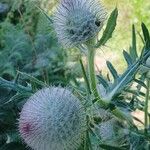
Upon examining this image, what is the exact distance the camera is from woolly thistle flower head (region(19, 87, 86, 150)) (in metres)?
1.62

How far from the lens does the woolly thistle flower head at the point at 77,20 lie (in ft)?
6.12

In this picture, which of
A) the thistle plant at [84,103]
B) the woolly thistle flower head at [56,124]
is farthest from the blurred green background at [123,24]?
the woolly thistle flower head at [56,124]

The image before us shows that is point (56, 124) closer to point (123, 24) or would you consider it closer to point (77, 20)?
point (77, 20)

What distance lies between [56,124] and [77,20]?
43 cm

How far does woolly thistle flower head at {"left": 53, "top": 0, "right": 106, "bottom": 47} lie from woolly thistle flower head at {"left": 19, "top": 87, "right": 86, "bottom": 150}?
270mm

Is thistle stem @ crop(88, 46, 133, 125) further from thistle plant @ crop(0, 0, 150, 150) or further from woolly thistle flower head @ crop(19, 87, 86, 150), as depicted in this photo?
woolly thistle flower head @ crop(19, 87, 86, 150)

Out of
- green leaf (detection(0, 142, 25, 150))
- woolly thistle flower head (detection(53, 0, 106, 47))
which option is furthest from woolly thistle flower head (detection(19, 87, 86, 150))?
green leaf (detection(0, 142, 25, 150))

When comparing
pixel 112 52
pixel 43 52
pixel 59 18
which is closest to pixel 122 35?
pixel 112 52

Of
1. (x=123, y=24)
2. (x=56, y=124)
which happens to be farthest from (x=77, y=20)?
(x=123, y=24)

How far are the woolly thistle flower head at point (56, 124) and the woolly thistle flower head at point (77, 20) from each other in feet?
0.89

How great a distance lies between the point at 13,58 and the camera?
459 cm

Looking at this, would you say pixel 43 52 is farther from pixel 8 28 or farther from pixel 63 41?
pixel 63 41

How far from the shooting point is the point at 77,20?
188cm

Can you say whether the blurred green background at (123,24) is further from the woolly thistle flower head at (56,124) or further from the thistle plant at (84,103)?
the woolly thistle flower head at (56,124)
